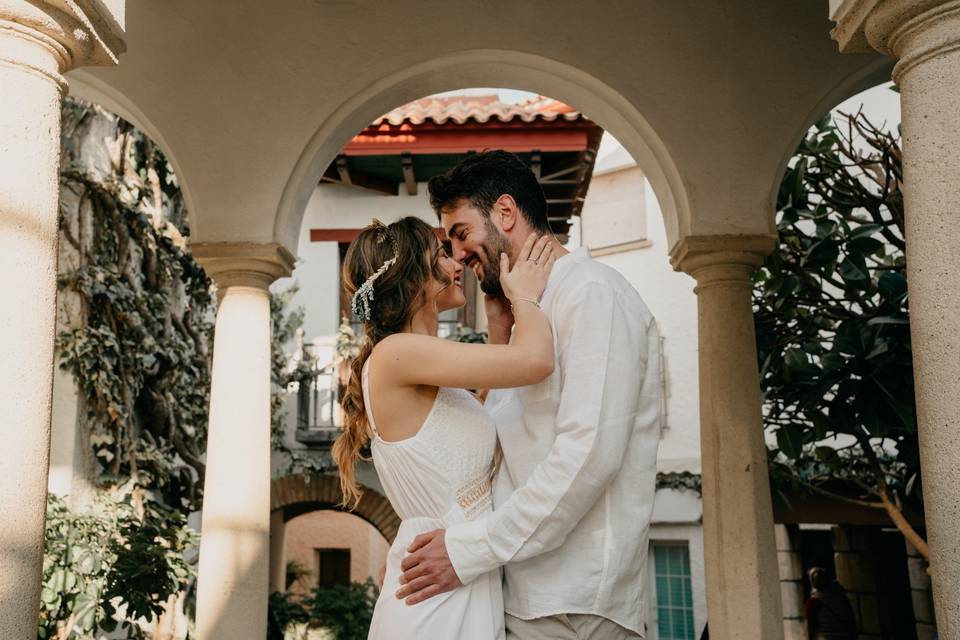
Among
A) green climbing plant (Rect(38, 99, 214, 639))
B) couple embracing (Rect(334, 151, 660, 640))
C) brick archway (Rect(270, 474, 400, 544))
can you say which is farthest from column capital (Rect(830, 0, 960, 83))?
brick archway (Rect(270, 474, 400, 544))

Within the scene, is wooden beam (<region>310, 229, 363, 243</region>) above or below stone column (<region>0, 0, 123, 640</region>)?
above

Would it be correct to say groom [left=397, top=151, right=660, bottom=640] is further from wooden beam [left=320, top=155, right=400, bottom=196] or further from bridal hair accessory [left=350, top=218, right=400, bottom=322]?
wooden beam [left=320, top=155, right=400, bottom=196]

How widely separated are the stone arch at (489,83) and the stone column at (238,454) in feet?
0.94

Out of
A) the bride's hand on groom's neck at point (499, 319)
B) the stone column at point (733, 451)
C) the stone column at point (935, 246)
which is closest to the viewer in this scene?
the stone column at point (935, 246)

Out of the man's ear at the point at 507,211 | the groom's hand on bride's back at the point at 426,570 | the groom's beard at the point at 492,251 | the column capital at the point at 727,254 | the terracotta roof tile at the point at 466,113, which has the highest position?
the terracotta roof tile at the point at 466,113

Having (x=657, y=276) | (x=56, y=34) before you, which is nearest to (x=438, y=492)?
(x=56, y=34)

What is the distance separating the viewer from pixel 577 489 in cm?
212

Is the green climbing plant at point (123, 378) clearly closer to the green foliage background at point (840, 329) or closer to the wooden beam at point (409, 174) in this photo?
the wooden beam at point (409, 174)

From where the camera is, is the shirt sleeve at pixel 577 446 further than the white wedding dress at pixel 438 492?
No

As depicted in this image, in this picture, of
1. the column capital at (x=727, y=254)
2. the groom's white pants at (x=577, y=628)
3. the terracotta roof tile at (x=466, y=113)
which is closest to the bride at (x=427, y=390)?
the groom's white pants at (x=577, y=628)

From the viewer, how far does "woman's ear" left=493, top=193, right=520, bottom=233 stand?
256 centimetres

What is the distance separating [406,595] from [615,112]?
3.50 m

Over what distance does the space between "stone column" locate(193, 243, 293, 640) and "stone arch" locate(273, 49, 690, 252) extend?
0.29 meters

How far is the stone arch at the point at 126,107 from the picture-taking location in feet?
17.0
